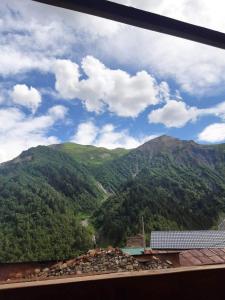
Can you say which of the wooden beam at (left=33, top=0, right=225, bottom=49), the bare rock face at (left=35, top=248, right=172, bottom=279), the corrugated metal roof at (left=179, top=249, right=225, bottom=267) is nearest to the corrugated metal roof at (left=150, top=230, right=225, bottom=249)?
the bare rock face at (left=35, top=248, right=172, bottom=279)

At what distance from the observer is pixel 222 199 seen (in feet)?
49.8

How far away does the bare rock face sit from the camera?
53.9 inches

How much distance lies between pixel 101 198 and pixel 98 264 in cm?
917

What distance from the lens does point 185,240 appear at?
11398 mm

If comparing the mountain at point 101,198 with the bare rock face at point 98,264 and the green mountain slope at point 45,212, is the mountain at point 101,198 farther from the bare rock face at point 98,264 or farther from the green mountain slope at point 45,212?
the bare rock face at point 98,264

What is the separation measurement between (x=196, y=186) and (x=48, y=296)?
53.7ft

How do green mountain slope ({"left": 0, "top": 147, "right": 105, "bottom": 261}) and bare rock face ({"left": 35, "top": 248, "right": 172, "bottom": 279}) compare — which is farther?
green mountain slope ({"left": 0, "top": 147, "right": 105, "bottom": 261})

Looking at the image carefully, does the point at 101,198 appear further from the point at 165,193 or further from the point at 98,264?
the point at 98,264

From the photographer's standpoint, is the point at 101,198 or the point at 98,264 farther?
the point at 101,198

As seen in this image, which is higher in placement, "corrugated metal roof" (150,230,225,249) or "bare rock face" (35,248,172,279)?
"bare rock face" (35,248,172,279)

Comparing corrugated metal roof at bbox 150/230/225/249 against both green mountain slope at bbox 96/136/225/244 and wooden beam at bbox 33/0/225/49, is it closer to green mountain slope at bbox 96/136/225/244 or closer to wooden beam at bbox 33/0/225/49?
green mountain slope at bbox 96/136/225/244

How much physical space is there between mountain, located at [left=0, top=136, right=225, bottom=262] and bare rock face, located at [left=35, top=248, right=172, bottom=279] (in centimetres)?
289

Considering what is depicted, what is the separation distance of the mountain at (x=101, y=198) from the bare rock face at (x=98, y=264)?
9.49 feet

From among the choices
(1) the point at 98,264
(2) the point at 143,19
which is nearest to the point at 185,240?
(1) the point at 98,264
